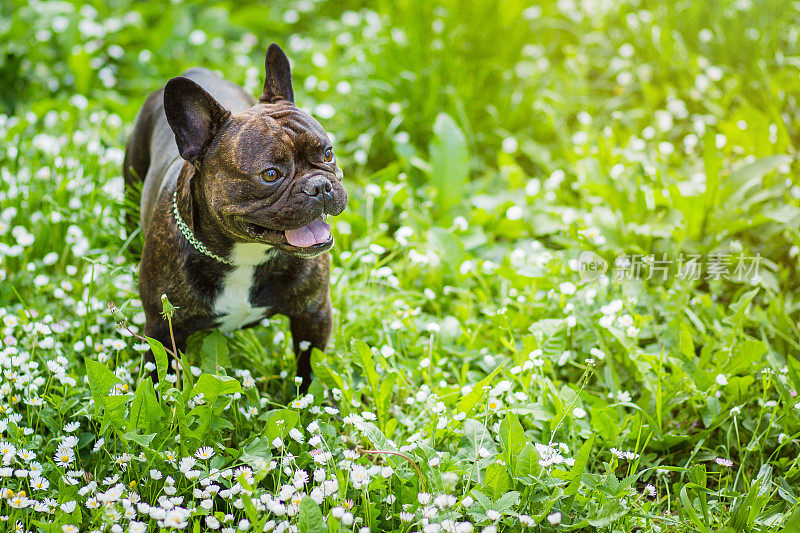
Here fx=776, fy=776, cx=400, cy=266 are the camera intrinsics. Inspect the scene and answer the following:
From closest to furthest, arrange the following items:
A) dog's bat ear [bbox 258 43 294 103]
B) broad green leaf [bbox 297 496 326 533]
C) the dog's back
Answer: broad green leaf [bbox 297 496 326 533], dog's bat ear [bbox 258 43 294 103], the dog's back

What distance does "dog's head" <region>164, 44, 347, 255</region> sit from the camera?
2.45m

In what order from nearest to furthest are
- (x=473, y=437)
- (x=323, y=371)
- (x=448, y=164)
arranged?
(x=473, y=437)
(x=323, y=371)
(x=448, y=164)

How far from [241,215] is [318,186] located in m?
0.26

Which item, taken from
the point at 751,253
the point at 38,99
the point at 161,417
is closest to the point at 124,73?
the point at 38,99

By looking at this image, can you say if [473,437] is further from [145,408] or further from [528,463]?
[145,408]

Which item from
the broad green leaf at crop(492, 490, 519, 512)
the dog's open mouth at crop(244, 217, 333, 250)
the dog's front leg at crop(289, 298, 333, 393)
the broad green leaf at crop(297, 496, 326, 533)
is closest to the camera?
the broad green leaf at crop(297, 496, 326, 533)

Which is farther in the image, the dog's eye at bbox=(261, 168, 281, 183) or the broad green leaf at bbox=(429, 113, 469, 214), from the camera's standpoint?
the broad green leaf at bbox=(429, 113, 469, 214)

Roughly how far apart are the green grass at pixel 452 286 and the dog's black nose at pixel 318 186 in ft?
2.24

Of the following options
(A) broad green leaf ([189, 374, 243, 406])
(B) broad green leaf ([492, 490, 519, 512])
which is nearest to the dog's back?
(A) broad green leaf ([189, 374, 243, 406])

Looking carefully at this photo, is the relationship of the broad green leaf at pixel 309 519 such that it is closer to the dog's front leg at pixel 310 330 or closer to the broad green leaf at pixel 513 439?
the broad green leaf at pixel 513 439

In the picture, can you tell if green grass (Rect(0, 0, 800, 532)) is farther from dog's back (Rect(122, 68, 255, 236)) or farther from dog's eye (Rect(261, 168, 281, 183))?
dog's eye (Rect(261, 168, 281, 183))

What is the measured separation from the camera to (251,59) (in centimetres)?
559

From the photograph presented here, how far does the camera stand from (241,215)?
246cm

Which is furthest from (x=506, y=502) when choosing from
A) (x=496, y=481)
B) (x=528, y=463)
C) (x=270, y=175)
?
(x=270, y=175)
